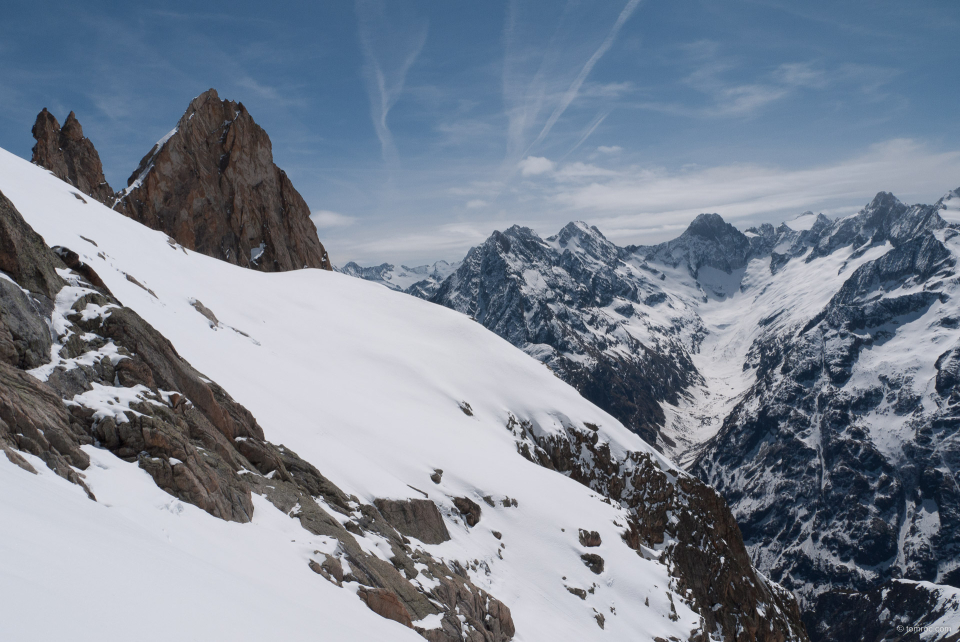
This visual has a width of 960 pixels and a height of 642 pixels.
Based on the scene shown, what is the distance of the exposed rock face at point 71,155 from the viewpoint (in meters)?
83.4

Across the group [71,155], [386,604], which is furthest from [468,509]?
[71,155]

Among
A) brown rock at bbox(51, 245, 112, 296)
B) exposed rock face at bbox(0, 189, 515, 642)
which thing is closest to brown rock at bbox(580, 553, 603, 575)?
exposed rock face at bbox(0, 189, 515, 642)

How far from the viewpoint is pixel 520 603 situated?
29.4 metres

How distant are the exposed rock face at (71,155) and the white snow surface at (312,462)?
3984 centimetres

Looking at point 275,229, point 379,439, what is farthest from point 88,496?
point 275,229

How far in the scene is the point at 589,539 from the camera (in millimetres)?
38094

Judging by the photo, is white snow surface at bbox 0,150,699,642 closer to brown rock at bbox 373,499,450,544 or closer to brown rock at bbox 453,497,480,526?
brown rock at bbox 453,497,480,526

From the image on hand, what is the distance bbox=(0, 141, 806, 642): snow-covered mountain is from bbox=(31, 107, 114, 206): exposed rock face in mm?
45404

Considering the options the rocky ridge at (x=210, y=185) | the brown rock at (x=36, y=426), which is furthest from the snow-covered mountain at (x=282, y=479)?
the rocky ridge at (x=210, y=185)

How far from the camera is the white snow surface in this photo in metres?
9.31

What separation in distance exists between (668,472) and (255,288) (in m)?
50.3

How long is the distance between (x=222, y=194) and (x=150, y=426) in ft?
273

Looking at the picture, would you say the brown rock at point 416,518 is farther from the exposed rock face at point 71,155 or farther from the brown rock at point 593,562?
the exposed rock face at point 71,155

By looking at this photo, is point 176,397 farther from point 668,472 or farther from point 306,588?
point 668,472
